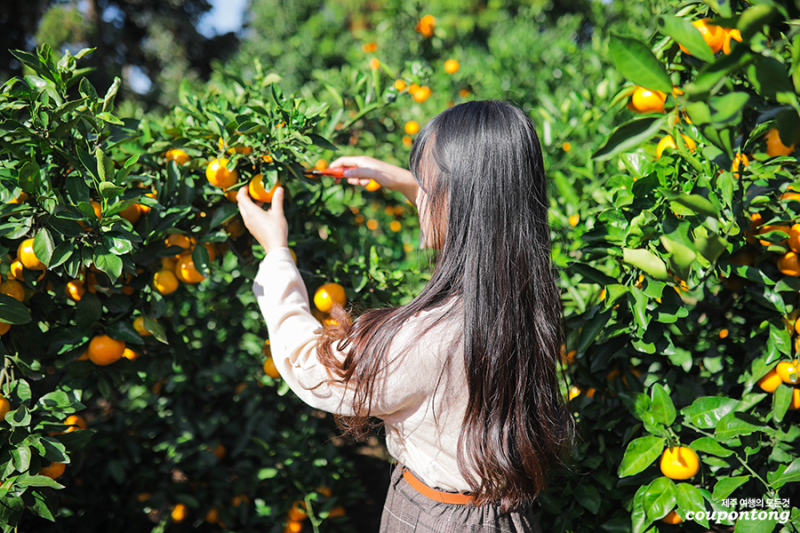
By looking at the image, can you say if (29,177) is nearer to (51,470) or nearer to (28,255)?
(28,255)

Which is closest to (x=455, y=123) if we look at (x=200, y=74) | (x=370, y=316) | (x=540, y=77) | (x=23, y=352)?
(x=370, y=316)

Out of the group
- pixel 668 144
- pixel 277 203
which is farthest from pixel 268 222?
pixel 668 144

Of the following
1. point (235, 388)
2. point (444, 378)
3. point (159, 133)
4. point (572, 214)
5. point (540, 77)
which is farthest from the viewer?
point (540, 77)

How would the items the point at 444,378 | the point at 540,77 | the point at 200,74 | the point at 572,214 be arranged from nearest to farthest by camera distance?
the point at 444,378, the point at 572,214, the point at 540,77, the point at 200,74

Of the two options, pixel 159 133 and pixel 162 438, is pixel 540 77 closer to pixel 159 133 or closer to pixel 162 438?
pixel 159 133

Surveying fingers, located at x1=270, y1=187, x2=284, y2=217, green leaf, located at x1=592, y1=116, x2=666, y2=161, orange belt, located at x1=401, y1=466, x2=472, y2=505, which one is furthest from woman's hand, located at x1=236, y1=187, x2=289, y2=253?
Result: green leaf, located at x1=592, y1=116, x2=666, y2=161

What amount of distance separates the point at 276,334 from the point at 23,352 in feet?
2.01

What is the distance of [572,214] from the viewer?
4.79 ft

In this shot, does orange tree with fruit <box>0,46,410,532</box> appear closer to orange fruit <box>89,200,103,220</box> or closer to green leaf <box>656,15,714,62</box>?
orange fruit <box>89,200,103,220</box>

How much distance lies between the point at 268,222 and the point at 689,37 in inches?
30.1

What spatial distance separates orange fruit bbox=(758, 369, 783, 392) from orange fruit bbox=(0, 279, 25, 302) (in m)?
1.60

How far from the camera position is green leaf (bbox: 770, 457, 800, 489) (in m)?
0.98

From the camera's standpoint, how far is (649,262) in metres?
0.81

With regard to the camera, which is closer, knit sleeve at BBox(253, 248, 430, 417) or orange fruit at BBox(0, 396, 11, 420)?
knit sleeve at BBox(253, 248, 430, 417)
